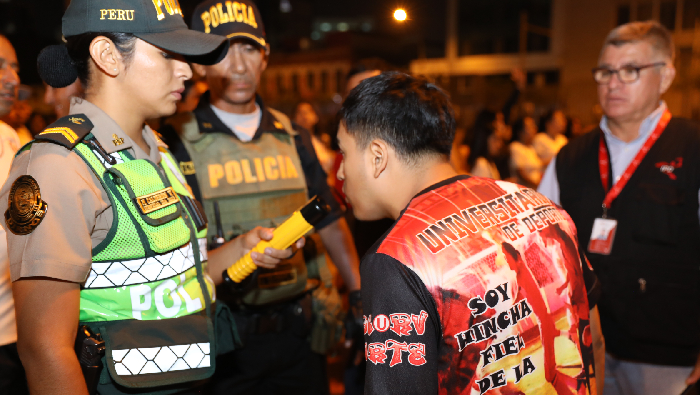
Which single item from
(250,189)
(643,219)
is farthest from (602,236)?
(250,189)

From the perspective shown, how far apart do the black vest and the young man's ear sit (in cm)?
154

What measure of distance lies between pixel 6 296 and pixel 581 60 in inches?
571

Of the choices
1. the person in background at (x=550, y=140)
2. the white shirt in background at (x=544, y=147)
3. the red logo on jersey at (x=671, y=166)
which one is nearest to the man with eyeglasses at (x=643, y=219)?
the red logo on jersey at (x=671, y=166)

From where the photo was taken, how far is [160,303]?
4.44 ft

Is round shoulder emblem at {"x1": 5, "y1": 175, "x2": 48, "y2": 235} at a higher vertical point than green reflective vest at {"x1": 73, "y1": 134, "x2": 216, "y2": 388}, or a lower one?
higher


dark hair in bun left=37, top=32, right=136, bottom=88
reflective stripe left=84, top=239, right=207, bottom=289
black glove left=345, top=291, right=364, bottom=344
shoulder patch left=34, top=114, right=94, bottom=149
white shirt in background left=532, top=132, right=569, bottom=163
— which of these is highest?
dark hair in bun left=37, top=32, right=136, bottom=88

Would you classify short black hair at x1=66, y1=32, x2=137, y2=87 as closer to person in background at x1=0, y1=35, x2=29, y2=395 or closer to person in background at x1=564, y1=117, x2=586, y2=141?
person in background at x1=0, y1=35, x2=29, y2=395

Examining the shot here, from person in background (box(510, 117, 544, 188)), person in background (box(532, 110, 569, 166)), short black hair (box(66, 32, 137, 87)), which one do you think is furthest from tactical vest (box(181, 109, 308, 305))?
person in background (box(532, 110, 569, 166))

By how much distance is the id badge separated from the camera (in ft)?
7.50

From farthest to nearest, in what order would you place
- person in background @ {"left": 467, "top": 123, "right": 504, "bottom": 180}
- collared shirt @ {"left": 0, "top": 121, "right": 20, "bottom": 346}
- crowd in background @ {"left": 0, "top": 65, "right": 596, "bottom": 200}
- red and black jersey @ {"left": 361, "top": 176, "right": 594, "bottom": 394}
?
person in background @ {"left": 467, "top": 123, "right": 504, "bottom": 180}
crowd in background @ {"left": 0, "top": 65, "right": 596, "bottom": 200}
collared shirt @ {"left": 0, "top": 121, "right": 20, "bottom": 346}
red and black jersey @ {"left": 361, "top": 176, "right": 594, "bottom": 394}

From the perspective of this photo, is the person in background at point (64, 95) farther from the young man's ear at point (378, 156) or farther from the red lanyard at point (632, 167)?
the red lanyard at point (632, 167)

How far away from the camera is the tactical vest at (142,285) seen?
4.15 feet

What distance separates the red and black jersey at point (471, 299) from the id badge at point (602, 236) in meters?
1.19

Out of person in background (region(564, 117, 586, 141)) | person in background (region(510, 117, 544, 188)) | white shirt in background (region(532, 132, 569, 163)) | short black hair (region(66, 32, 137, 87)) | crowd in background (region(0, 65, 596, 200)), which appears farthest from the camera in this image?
person in background (region(564, 117, 586, 141))
